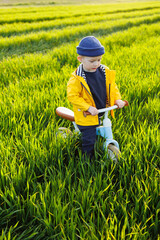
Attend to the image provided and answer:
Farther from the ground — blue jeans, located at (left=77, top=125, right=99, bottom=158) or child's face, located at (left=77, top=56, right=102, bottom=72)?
child's face, located at (left=77, top=56, right=102, bottom=72)

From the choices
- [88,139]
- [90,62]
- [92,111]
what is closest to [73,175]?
[88,139]

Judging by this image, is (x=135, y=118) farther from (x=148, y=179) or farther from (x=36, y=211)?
(x=36, y=211)

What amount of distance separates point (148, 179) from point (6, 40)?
20.7ft

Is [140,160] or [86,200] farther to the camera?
[140,160]

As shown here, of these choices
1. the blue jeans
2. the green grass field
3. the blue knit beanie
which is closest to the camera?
the green grass field

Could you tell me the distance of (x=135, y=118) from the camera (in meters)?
2.20

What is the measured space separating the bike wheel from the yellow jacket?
0.71ft

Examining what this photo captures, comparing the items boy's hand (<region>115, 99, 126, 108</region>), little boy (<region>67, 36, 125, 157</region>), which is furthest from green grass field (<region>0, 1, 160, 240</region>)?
boy's hand (<region>115, 99, 126, 108</region>)

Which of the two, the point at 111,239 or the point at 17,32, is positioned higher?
the point at 17,32

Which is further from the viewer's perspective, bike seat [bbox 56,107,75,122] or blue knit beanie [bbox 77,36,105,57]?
bike seat [bbox 56,107,75,122]

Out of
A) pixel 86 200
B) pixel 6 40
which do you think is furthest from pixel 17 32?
pixel 86 200

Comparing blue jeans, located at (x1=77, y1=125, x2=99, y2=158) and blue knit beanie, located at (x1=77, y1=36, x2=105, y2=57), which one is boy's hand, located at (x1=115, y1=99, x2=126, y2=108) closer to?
blue jeans, located at (x1=77, y1=125, x2=99, y2=158)

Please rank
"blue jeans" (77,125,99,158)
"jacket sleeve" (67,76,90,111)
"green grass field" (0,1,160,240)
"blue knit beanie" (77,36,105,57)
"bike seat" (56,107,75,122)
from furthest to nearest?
1. "bike seat" (56,107,75,122)
2. "blue jeans" (77,125,99,158)
3. "jacket sleeve" (67,76,90,111)
4. "blue knit beanie" (77,36,105,57)
5. "green grass field" (0,1,160,240)

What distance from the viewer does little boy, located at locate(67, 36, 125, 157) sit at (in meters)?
1.57
